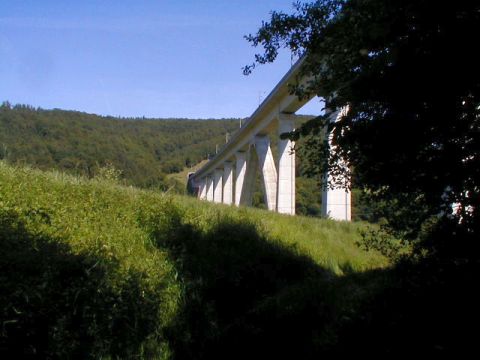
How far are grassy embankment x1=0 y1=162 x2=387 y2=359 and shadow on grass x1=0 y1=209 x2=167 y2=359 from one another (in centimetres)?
1

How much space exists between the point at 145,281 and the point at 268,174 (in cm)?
2084

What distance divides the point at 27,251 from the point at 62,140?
118ft

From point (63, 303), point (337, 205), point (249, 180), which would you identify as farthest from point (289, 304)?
point (249, 180)

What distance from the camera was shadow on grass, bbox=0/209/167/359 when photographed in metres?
4.60

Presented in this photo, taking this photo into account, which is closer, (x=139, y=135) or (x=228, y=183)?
(x=228, y=183)

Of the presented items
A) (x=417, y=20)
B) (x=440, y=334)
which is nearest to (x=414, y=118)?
(x=417, y=20)

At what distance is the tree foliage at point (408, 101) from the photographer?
312cm

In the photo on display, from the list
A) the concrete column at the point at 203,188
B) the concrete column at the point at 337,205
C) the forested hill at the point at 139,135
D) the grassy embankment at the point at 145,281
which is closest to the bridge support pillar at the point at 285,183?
the concrete column at the point at 337,205

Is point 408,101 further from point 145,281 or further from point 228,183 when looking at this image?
point 228,183

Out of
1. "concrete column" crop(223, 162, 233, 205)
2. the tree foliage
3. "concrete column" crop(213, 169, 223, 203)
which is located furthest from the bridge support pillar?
"concrete column" crop(213, 169, 223, 203)

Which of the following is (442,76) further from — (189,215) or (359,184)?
(189,215)

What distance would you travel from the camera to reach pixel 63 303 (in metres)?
5.05

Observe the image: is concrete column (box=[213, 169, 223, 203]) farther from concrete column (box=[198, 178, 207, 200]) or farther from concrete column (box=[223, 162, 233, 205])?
concrete column (box=[198, 178, 207, 200])

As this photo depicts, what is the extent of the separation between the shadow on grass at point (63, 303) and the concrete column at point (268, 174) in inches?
773
